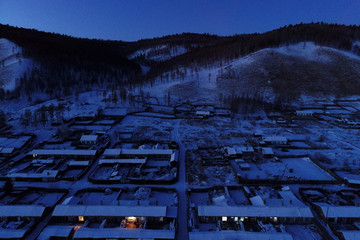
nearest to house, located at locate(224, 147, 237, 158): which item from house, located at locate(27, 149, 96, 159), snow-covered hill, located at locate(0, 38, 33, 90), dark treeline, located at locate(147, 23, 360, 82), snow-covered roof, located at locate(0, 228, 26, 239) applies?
house, located at locate(27, 149, 96, 159)

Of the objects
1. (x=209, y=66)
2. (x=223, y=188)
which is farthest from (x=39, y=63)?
(x=223, y=188)

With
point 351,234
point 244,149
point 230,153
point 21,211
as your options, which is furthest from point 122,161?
point 351,234

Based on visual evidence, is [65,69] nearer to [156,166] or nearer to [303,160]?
[156,166]

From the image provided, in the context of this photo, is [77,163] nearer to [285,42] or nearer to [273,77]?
[273,77]

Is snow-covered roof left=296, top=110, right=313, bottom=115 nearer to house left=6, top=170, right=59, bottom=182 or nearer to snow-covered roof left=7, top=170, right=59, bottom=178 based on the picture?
snow-covered roof left=7, top=170, right=59, bottom=178

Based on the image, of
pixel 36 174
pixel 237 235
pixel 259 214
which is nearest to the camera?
pixel 237 235

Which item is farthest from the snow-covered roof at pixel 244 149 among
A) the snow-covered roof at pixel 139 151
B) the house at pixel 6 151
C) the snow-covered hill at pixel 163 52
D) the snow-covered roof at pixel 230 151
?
the snow-covered hill at pixel 163 52
